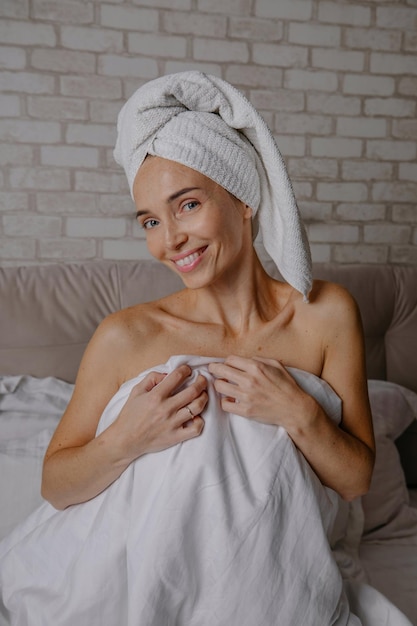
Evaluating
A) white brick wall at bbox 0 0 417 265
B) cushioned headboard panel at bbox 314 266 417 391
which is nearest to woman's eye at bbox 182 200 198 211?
cushioned headboard panel at bbox 314 266 417 391

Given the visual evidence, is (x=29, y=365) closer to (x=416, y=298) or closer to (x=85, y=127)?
(x=85, y=127)

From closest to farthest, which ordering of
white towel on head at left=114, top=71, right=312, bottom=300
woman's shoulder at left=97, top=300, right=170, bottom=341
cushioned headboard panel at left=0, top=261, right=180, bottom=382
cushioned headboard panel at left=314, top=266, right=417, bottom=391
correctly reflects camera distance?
white towel on head at left=114, top=71, right=312, bottom=300
woman's shoulder at left=97, top=300, right=170, bottom=341
cushioned headboard panel at left=0, top=261, right=180, bottom=382
cushioned headboard panel at left=314, top=266, right=417, bottom=391

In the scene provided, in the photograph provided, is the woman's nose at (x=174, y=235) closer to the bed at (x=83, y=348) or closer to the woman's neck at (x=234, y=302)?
the woman's neck at (x=234, y=302)

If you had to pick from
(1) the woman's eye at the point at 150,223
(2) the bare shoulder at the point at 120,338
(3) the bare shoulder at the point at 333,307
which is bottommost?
(2) the bare shoulder at the point at 120,338

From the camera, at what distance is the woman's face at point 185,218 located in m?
1.13

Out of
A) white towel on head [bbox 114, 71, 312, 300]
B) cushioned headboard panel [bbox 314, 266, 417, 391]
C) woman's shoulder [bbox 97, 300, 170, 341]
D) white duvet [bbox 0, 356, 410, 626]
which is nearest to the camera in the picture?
white duvet [bbox 0, 356, 410, 626]

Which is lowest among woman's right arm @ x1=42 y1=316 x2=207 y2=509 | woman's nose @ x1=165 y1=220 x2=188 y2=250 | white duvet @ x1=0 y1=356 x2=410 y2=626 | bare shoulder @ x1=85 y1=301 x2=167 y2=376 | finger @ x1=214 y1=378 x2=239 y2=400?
white duvet @ x1=0 y1=356 x2=410 y2=626

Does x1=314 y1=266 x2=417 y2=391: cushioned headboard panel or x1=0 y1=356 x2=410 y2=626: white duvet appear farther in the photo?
x1=314 y1=266 x2=417 y2=391: cushioned headboard panel

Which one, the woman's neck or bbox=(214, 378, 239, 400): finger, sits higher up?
the woman's neck

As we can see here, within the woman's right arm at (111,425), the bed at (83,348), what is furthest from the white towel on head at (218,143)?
the bed at (83,348)

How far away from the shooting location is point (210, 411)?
108 centimetres

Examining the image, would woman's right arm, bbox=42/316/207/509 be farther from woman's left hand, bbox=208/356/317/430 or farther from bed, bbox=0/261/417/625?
bed, bbox=0/261/417/625

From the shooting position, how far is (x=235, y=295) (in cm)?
133

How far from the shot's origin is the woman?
40.1 inches
